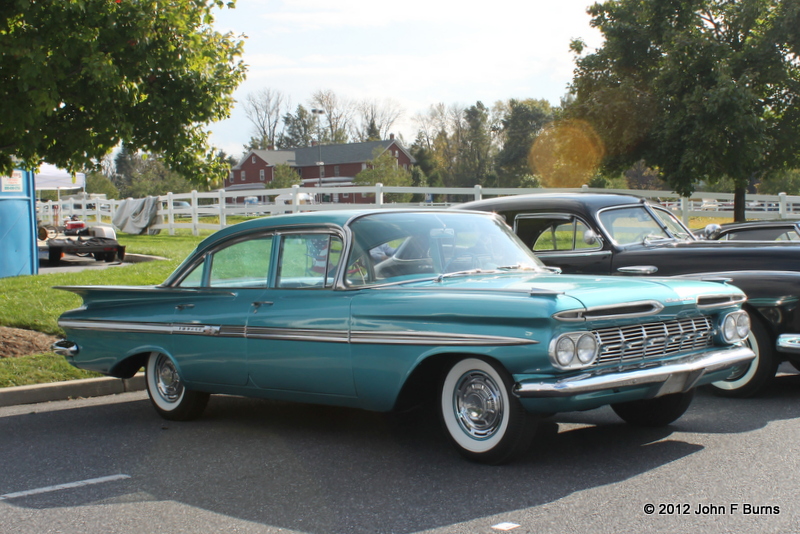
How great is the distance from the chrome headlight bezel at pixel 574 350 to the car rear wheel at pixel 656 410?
1.29m

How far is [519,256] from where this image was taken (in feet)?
19.5

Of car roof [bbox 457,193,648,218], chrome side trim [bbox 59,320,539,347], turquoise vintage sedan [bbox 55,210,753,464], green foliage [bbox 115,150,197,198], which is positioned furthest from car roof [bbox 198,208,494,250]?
green foliage [bbox 115,150,197,198]

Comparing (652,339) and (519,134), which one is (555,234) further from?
(519,134)

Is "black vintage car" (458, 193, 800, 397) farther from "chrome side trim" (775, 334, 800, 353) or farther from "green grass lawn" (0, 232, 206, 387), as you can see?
"green grass lawn" (0, 232, 206, 387)

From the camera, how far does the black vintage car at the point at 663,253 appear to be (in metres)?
6.53

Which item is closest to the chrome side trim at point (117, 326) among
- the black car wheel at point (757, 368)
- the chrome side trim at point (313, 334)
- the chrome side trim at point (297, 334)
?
the chrome side trim at point (313, 334)

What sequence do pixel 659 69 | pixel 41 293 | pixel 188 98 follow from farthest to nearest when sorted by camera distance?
pixel 659 69, pixel 41 293, pixel 188 98

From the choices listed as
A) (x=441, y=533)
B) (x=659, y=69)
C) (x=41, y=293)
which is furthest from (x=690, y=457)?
(x=659, y=69)

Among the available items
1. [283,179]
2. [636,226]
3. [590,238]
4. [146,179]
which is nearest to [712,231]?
[636,226]

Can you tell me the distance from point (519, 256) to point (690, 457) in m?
1.79

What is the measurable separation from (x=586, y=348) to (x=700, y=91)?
19.3 meters

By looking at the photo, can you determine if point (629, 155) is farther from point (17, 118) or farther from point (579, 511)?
point (579, 511)

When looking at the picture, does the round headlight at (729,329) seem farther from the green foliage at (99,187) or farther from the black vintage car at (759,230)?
the green foliage at (99,187)

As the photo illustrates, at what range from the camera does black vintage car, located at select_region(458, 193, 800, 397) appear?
6531mm
